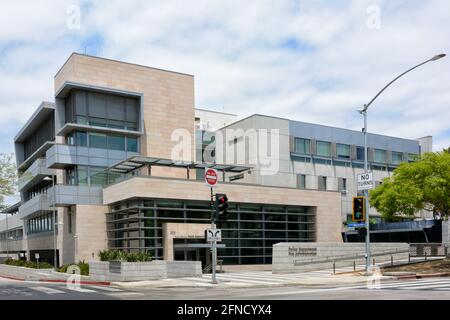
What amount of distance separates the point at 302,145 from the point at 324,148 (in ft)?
11.3

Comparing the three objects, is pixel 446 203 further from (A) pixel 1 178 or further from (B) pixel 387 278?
(A) pixel 1 178

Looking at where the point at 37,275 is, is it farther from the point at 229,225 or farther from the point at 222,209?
the point at 222,209

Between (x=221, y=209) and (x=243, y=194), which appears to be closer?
(x=221, y=209)

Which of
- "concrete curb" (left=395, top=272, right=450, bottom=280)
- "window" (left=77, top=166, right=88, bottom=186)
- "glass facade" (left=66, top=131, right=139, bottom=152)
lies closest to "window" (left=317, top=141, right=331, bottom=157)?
"glass facade" (left=66, top=131, right=139, bottom=152)

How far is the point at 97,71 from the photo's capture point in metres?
50.7

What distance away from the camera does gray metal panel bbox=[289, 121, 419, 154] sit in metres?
62.4

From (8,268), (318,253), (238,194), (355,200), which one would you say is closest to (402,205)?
(318,253)

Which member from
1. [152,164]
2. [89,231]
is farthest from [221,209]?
[89,231]

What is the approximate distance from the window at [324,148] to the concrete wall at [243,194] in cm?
1278

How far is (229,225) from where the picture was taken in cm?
4575

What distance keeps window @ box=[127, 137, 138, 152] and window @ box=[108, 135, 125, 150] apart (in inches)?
18.7

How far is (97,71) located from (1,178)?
19.6 meters

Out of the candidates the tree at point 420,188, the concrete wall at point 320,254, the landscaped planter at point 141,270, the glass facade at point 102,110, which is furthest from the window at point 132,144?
→ the tree at point 420,188
